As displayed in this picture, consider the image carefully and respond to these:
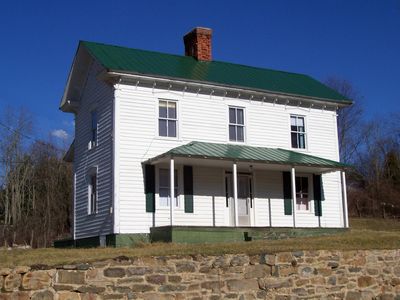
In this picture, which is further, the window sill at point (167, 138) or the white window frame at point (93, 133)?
the white window frame at point (93, 133)

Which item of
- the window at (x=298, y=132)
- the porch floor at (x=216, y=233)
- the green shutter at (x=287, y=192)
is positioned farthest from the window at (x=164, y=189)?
the window at (x=298, y=132)

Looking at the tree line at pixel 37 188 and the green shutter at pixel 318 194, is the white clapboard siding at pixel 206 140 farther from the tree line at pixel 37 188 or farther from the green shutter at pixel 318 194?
the tree line at pixel 37 188

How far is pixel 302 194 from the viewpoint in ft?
76.4

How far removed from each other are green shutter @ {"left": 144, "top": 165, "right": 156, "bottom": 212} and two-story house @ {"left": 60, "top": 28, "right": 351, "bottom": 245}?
1.4 inches

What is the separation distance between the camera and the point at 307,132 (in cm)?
2392

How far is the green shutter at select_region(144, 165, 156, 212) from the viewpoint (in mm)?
19844

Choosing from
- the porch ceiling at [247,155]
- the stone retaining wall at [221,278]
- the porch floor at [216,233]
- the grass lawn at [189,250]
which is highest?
the porch ceiling at [247,155]

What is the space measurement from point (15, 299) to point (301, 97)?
16335 millimetres

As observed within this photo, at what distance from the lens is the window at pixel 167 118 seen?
68.1 feet

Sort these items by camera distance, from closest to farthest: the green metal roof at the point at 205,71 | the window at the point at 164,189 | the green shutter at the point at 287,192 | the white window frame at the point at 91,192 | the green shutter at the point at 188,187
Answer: the window at the point at 164,189 → the green shutter at the point at 188,187 → the green metal roof at the point at 205,71 → the white window frame at the point at 91,192 → the green shutter at the point at 287,192

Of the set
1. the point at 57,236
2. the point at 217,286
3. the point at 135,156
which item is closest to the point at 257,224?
the point at 135,156

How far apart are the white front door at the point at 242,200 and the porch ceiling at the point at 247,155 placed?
1341 mm

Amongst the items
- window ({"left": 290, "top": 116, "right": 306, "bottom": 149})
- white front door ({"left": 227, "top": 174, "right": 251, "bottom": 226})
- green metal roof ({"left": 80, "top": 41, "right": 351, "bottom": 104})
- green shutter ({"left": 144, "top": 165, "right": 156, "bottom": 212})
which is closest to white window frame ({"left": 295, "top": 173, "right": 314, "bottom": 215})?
window ({"left": 290, "top": 116, "right": 306, "bottom": 149})

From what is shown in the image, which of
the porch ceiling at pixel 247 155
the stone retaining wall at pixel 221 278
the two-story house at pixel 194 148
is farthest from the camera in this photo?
the two-story house at pixel 194 148
